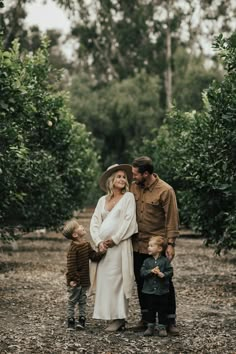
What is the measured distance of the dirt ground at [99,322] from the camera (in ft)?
27.3

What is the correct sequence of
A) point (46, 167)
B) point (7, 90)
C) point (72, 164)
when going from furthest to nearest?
point (72, 164)
point (46, 167)
point (7, 90)

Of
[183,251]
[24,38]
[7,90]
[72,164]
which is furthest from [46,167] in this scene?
[24,38]

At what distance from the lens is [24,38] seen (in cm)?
4700

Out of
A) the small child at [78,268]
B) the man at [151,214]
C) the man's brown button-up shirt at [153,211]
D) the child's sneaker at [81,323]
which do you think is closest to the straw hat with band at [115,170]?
the man at [151,214]

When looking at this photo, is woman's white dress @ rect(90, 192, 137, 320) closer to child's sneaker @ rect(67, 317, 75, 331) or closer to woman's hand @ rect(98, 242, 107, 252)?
woman's hand @ rect(98, 242, 107, 252)

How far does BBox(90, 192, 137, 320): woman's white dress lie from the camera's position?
29.8 feet

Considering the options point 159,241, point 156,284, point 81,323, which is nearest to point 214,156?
point 159,241

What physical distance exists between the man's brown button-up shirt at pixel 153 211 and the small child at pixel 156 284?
25cm

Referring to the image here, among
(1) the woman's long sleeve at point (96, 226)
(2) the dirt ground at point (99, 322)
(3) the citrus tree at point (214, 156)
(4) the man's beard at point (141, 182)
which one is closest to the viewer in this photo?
(2) the dirt ground at point (99, 322)

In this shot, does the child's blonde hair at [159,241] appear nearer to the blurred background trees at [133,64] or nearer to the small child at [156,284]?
the small child at [156,284]

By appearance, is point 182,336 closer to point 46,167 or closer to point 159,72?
point 46,167

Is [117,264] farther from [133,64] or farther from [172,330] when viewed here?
[133,64]

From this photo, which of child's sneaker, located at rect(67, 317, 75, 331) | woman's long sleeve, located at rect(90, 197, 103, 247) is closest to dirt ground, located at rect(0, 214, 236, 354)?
child's sneaker, located at rect(67, 317, 75, 331)

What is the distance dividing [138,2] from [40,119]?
3427 cm
